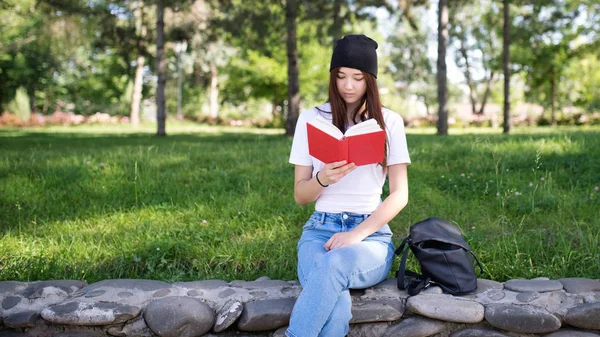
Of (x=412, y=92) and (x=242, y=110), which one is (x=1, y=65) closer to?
(x=242, y=110)

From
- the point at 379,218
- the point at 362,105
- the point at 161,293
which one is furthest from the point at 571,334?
the point at 161,293

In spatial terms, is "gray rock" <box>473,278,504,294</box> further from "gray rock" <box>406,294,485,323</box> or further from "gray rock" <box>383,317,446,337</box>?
"gray rock" <box>383,317,446,337</box>

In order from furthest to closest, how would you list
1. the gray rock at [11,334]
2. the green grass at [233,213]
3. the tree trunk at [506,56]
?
the tree trunk at [506,56]
the green grass at [233,213]
the gray rock at [11,334]

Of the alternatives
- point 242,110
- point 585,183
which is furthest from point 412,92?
point 585,183

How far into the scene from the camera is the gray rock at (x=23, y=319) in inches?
102

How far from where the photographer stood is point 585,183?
468 centimetres

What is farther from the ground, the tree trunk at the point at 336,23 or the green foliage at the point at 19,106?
the tree trunk at the point at 336,23

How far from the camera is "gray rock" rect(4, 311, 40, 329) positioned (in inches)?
102

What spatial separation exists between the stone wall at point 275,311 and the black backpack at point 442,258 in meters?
0.05

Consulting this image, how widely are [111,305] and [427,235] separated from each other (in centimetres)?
161

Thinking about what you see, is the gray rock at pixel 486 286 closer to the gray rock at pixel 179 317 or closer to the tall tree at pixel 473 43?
the gray rock at pixel 179 317

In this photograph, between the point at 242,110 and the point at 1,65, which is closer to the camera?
the point at 1,65

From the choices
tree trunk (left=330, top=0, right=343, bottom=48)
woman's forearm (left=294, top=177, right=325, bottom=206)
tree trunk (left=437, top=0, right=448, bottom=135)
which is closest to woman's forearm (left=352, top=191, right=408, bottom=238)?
woman's forearm (left=294, top=177, right=325, bottom=206)

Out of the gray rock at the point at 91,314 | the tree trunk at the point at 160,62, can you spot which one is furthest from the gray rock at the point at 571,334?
the tree trunk at the point at 160,62
